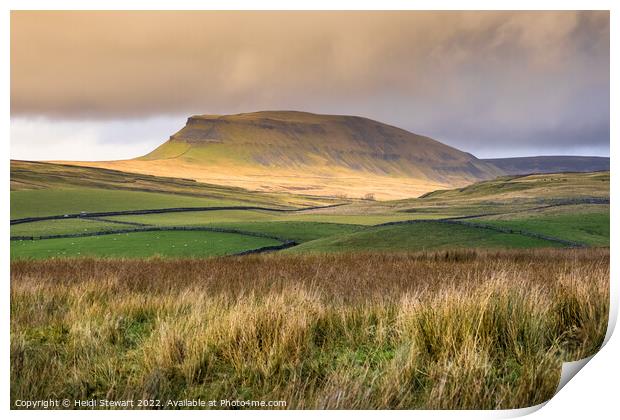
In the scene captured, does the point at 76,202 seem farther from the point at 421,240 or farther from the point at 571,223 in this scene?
the point at 571,223

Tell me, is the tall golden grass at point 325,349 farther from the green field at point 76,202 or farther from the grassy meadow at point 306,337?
the green field at point 76,202

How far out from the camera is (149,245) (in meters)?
25.4

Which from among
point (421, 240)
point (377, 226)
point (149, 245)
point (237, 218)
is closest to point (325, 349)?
point (421, 240)

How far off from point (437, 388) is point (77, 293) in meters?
5.19

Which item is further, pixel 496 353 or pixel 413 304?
pixel 413 304

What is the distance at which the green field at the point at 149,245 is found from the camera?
22.3m

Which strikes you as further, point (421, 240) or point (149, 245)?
point (149, 245)

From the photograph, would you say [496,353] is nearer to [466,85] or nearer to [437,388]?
[437,388]

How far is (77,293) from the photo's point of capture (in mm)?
8789

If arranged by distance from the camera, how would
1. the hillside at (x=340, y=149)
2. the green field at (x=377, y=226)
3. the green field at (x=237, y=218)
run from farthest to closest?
the green field at (x=237, y=218)
the hillside at (x=340, y=149)
the green field at (x=377, y=226)

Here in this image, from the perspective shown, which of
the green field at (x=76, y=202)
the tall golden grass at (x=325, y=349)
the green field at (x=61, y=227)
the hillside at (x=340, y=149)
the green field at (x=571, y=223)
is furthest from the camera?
the hillside at (x=340, y=149)

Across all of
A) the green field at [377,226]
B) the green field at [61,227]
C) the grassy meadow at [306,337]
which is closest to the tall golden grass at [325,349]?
the grassy meadow at [306,337]
